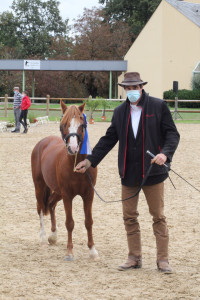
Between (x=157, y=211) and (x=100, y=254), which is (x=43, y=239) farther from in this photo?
(x=157, y=211)

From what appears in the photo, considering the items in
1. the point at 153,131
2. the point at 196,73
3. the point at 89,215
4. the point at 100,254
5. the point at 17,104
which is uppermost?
the point at 196,73

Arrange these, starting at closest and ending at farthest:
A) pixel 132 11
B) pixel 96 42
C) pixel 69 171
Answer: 1. pixel 69 171
2. pixel 96 42
3. pixel 132 11

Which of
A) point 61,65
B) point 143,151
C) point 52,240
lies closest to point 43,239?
point 52,240

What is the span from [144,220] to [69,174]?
88.7 inches

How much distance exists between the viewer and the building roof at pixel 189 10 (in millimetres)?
42831

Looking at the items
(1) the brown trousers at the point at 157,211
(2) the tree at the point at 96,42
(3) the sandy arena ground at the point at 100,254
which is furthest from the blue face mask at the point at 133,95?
(2) the tree at the point at 96,42

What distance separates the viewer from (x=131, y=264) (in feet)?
17.5

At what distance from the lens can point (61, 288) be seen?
4.74 meters

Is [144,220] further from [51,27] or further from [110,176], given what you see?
[51,27]

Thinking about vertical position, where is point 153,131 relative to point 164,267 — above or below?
above

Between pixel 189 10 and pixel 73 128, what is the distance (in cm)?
4273

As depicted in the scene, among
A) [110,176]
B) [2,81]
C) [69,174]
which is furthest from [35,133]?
[2,81]

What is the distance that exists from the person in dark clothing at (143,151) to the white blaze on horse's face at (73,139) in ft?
1.47

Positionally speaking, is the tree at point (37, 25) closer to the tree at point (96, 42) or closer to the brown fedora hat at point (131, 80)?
the tree at point (96, 42)
